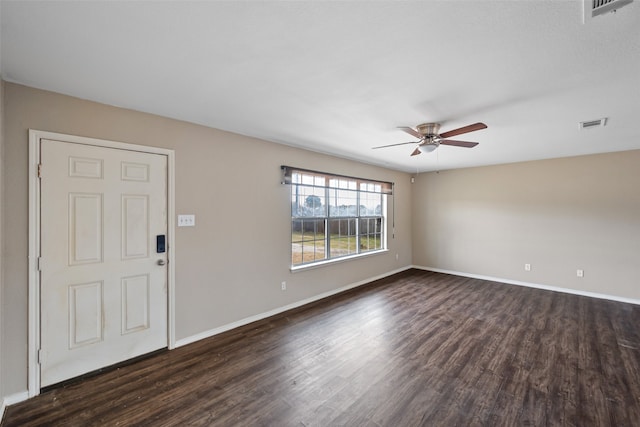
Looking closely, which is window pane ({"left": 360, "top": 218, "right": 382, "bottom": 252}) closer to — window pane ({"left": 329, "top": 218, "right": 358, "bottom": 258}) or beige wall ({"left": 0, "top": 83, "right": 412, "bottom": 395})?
window pane ({"left": 329, "top": 218, "right": 358, "bottom": 258})

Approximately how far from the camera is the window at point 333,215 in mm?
4008

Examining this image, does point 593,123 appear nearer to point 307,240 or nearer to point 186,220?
point 307,240

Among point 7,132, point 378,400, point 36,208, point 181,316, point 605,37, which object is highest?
point 605,37

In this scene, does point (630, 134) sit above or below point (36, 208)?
above

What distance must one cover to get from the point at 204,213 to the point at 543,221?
5717mm

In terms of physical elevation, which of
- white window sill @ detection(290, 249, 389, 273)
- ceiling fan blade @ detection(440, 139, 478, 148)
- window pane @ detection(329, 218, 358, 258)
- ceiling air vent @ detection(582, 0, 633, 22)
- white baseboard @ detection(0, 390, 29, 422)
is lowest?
white baseboard @ detection(0, 390, 29, 422)

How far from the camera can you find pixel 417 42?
1522 mm

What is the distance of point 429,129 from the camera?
2.89 meters

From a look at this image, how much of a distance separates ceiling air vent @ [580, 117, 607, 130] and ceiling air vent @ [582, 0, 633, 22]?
2151 millimetres

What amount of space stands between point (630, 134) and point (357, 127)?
11.3ft

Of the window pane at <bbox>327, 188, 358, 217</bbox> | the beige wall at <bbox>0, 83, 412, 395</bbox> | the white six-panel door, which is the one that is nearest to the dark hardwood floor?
the white six-panel door

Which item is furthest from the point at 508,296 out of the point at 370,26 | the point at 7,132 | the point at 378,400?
the point at 7,132

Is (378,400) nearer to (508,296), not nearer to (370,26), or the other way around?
(370,26)

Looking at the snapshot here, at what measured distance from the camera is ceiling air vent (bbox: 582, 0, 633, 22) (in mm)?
1213
